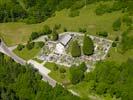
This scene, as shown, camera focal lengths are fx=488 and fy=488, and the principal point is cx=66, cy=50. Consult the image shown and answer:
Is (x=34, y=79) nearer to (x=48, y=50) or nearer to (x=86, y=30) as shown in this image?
(x=48, y=50)

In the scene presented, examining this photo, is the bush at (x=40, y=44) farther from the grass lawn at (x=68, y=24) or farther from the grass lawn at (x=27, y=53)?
the grass lawn at (x=68, y=24)

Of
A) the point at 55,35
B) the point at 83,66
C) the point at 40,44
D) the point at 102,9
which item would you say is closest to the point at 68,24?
the point at 102,9

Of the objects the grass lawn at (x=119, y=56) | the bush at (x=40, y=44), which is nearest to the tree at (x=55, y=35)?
the bush at (x=40, y=44)

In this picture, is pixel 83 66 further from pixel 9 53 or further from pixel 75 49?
pixel 9 53

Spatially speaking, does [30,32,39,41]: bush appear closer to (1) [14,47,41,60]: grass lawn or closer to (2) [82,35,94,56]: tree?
(1) [14,47,41,60]: grass lawn

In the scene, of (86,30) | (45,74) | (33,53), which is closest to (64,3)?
(86,30)
